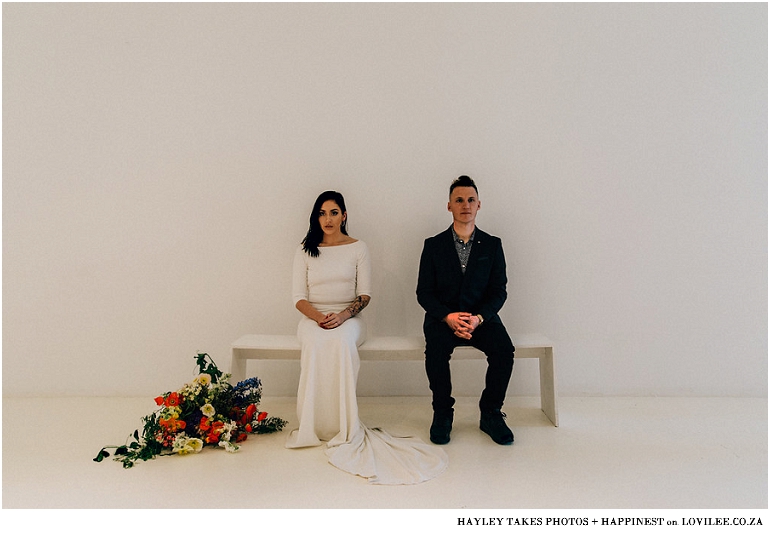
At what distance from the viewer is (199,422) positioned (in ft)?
9.45

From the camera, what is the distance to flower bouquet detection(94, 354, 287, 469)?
9.05ft

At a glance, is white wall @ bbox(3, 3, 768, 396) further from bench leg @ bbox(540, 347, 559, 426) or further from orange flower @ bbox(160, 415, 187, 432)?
orange flower @ bbox(160, 415, 187, 432)

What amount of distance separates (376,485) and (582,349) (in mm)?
2022

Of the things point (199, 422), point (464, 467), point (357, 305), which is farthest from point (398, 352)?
point (199, 422)

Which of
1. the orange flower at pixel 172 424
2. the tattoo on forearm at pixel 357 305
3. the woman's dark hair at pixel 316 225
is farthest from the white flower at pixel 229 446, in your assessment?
the woman's dark hair at pixel 316 225

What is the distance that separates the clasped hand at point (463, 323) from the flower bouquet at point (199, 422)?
1.17m

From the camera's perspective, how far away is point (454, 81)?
3727mm

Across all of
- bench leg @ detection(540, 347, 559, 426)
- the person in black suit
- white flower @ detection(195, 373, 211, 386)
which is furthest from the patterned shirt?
white flower @ detection(195, 373, 211, 386)

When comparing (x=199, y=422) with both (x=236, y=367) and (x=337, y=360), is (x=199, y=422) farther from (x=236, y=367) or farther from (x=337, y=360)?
(x=337, y=360)

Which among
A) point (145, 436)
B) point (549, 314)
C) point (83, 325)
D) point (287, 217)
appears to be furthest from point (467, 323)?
point (83, 325)

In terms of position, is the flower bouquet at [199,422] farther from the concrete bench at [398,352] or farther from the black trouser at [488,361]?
the black trouser at [488,361]

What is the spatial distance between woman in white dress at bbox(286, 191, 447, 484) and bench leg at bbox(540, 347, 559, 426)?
82cm

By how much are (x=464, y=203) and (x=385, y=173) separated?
0.71 meters

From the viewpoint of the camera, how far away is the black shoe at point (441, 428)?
2.88 metres
